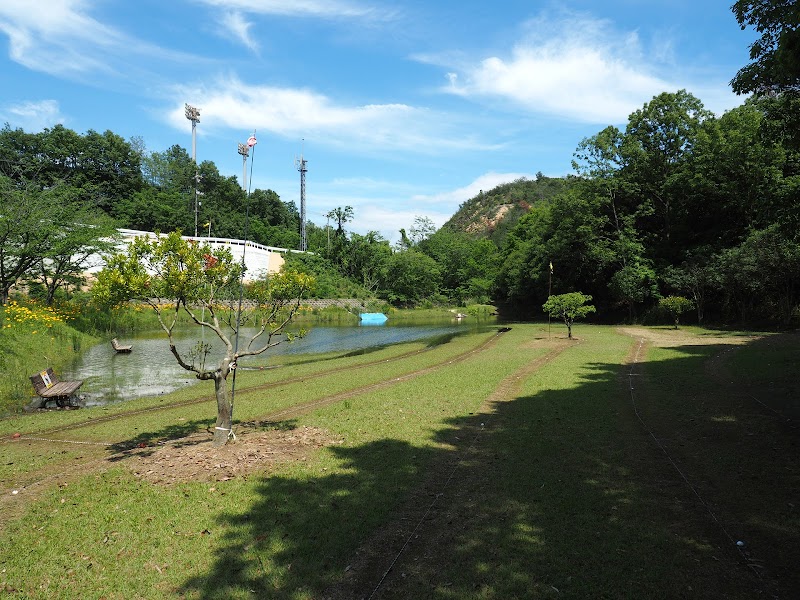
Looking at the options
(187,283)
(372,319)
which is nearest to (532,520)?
(187,283)

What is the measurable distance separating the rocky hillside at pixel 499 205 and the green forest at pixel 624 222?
48.3 m

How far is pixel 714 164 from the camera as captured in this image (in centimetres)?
3622

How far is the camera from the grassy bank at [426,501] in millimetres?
5125

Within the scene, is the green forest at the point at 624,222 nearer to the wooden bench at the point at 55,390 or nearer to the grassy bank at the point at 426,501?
the grassy bank at the point at 426,501

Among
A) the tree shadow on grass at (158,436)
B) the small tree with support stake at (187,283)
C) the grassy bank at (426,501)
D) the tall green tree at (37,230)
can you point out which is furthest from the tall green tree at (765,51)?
the tall green tree at (37,230)

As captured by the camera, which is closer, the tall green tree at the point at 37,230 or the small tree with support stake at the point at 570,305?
the tall green tree at the point at 37,230

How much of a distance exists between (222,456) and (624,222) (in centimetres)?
4321

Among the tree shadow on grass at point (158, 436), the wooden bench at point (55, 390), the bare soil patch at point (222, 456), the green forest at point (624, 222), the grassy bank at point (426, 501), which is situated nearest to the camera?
the grassy bank at point (426, 501)

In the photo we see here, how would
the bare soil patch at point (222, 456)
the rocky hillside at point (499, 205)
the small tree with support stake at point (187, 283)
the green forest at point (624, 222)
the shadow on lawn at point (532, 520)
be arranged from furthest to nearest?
the rocky hillside at point (499, 205) → the green forest at point (624, 222) → the small tree with support stake at point (187, 283) → the bare soil patch at point (222, 456) → the shadow on lawn at point (532, 520)

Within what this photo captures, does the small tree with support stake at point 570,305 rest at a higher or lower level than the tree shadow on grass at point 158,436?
higher

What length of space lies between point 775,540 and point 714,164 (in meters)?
38.1

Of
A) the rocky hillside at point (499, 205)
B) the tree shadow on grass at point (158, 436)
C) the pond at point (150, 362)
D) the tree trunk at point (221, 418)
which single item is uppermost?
the rocky hillside at point (499, 205)

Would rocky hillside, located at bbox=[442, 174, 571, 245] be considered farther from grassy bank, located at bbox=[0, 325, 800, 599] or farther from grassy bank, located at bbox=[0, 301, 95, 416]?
grassy bank, located at bbox=[0, 325, 800, 599]

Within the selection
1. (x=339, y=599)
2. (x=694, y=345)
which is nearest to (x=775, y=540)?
(x=339, y=599)
